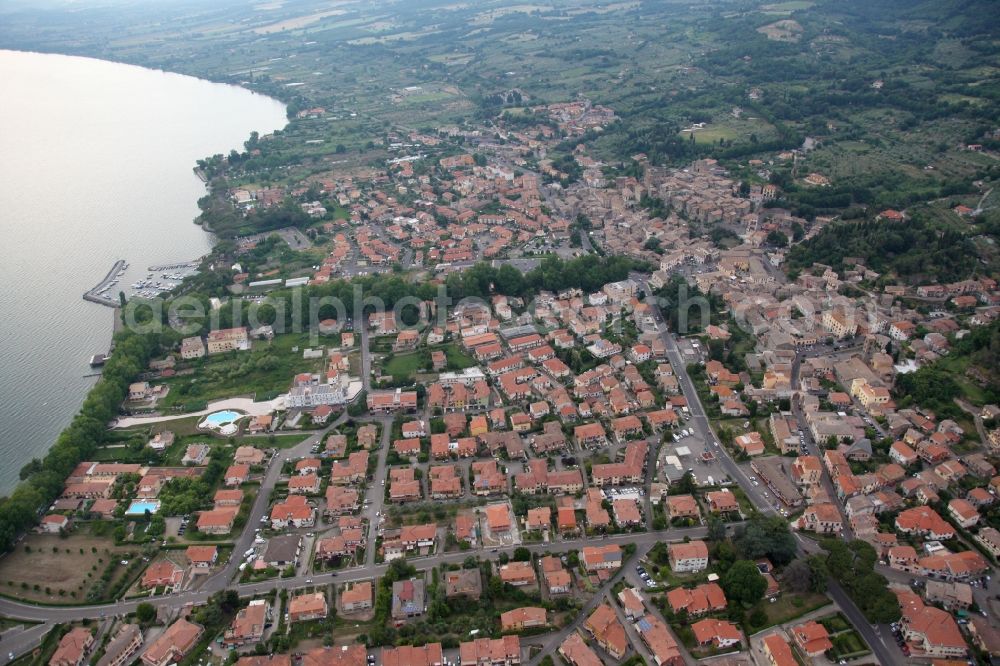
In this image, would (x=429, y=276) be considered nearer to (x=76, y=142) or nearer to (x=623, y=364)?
(x=623, y=364)

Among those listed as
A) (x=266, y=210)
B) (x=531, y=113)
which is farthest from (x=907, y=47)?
(x=266, y=210)

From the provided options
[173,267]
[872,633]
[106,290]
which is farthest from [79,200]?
[872,633]

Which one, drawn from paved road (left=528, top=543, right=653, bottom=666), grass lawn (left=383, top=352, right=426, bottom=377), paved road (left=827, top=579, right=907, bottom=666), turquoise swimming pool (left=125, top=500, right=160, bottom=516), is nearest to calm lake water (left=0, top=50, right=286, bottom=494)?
turquoise swimming pool (left=125, top=500, right=160, bottom=516)

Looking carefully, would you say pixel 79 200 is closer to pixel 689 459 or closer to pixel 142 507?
pixel 142 507

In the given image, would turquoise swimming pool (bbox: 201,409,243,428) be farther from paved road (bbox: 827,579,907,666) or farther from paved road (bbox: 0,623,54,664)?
paved road (bbox: 827,579,907,666)

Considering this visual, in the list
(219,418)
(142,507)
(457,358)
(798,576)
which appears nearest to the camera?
(798,576)

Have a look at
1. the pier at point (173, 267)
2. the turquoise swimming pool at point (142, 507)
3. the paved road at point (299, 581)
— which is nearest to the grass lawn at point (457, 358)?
the paved road at point (299, 581)

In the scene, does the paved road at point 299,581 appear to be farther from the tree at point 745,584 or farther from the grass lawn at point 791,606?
the grass lawn at point 791,606
